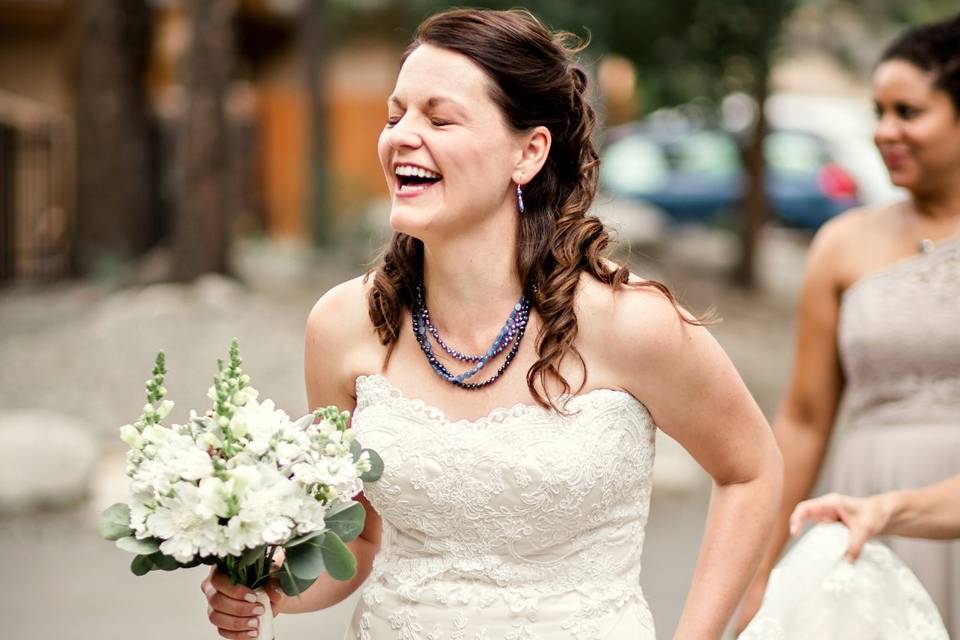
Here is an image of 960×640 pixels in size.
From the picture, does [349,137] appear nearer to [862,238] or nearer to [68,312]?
[68,312]

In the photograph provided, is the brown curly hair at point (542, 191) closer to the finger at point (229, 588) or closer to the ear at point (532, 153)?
the ear at point (532, 153)

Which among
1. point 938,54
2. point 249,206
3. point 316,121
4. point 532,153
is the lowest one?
point 249,206

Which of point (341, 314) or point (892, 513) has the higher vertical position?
point (341, 314)

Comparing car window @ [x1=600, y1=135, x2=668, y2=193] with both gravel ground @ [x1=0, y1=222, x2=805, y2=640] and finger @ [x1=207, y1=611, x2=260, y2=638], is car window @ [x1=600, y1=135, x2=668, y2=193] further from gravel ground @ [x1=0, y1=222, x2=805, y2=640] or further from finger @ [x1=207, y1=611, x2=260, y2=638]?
finger @ [x1=207, y1=611, x2=260, y2=638]

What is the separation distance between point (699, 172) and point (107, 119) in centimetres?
782

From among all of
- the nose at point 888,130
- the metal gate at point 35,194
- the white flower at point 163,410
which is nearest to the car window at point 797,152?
the metal gate at point 35,194

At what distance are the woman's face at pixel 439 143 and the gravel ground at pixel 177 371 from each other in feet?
7.04

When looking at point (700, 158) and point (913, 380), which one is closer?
point (913, 380)

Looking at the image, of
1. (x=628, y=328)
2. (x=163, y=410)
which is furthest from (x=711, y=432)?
(x=163, y=410)

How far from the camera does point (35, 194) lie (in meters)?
19.0

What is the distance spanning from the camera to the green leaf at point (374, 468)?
2.84 m

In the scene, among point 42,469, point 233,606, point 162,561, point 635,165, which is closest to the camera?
point 162,561

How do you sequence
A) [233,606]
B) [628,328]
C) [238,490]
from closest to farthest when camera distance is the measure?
[238,490], [233,606], [628,328]

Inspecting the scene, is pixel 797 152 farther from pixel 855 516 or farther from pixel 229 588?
pixel 229 588
